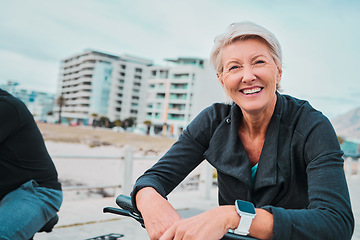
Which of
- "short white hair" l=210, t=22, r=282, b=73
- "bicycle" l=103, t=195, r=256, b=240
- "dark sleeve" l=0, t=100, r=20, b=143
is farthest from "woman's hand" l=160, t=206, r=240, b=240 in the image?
"dark sleeve" l=0, t=100, r=20, b=143

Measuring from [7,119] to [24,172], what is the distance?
32 cm

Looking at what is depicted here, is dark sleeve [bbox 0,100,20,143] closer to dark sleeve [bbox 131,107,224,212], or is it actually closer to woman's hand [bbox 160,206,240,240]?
dark sleeve [bbox 131,107,224,212]

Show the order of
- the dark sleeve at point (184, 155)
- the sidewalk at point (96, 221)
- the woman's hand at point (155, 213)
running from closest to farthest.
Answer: the woman's hand at point (155, 213) → the dark sleeve at point (184, 155) → the sidewalk at point (96, 221)

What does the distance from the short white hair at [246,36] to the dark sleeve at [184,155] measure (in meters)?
0.27

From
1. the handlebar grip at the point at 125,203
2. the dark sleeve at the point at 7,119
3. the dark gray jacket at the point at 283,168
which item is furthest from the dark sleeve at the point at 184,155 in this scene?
the dark sleeve at the point at 7,119

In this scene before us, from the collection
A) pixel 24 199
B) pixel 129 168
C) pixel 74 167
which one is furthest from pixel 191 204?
pixel 74 167

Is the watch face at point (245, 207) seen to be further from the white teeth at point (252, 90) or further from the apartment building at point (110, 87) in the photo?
the apartment building at point (110, 87)

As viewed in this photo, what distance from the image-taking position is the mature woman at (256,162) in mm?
1035

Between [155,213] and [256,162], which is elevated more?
[256,162]

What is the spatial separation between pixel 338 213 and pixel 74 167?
31.8 metres

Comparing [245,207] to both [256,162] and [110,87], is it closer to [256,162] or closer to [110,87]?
[256,162]

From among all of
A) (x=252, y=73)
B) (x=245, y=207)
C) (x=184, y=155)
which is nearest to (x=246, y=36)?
(x=252, y=73)

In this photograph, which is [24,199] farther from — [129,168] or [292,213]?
[129,168]

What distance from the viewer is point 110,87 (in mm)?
93188
